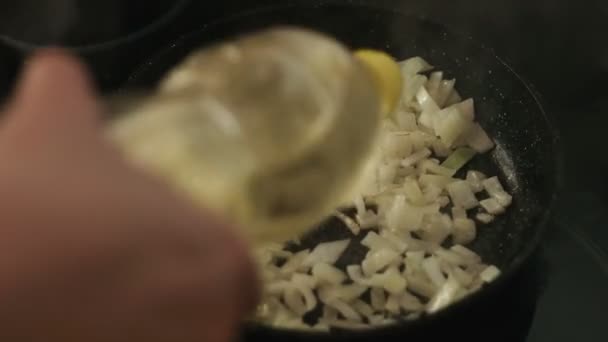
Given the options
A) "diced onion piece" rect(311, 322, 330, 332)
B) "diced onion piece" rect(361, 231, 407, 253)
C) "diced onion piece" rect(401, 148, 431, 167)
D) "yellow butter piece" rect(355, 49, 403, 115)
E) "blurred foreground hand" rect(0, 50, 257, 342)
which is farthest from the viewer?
"diced onion piece" rect(401, 148, 431, 167)

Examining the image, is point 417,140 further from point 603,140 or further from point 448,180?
point 603,140

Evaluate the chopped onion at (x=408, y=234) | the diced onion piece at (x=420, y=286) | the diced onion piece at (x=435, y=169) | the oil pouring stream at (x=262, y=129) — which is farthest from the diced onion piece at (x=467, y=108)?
the oil pouring stream at (x=262, y=129)

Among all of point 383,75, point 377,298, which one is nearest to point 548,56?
point 377,298

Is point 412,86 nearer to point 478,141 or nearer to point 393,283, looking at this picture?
point 478,141

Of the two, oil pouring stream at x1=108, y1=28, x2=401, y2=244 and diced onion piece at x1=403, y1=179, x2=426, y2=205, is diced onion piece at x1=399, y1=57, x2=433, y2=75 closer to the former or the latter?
diced onion piece at x1=403, y1=179, x2=426, y2=205

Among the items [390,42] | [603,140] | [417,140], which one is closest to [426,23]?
[390,42]

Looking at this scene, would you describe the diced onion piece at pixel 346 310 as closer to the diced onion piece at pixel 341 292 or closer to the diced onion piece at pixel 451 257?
the diced onion piece at pixel 341 292

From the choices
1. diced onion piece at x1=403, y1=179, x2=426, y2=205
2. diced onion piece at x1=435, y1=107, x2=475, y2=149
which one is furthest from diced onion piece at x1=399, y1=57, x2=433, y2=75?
diced onion piece at x1=403, y1=179, x2=426, y2=205
